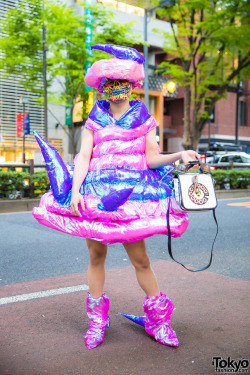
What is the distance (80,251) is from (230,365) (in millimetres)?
3474

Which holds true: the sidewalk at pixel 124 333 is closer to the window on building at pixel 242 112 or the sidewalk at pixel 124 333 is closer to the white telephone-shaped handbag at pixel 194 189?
the white telephone-shaped handbag at pixel 194 189

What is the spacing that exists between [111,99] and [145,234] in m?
0.91

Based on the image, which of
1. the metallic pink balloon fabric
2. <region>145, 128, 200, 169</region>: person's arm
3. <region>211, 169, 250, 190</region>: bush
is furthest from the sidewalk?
<region>211, 169, 250, 190</region>: bush

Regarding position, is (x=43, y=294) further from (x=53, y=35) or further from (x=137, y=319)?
(x=53, y=35)

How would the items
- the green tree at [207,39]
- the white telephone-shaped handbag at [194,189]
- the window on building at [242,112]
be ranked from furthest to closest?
the window on building at [242,112], the green tree at [207,39], the white telephone-shaped handbag at [194,189]

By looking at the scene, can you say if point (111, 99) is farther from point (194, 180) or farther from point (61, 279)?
point (61, 279)

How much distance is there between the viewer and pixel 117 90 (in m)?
2.68

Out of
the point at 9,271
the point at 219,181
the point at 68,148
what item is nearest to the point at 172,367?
the point at 9,271

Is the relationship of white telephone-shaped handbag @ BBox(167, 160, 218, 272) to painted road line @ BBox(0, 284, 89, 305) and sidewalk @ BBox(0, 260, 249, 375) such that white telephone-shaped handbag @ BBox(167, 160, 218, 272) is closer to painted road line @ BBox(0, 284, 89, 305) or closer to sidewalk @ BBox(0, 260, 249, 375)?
sidewalk @ BBox(0, 260, 249, 375)

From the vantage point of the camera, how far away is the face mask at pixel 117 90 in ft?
8.80

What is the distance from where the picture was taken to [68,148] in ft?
103

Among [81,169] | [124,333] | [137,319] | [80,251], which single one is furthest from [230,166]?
[81,169]

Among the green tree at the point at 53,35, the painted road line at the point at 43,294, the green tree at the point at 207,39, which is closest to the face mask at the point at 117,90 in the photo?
the painted road line at the point at 43,294

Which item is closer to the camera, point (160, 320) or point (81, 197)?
point (81, 197)
